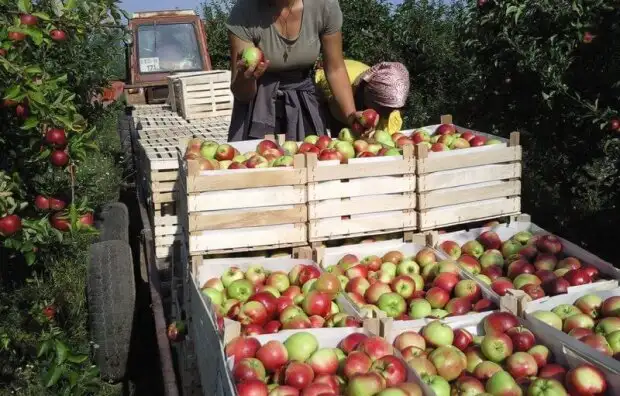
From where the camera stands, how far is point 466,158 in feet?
11.9

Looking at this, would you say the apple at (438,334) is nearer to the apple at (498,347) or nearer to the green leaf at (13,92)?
the apple at (498,347)

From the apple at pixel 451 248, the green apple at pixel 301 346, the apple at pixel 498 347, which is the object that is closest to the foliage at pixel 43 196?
the green apple at pixel 301 346

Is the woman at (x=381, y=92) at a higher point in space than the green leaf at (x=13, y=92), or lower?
lower

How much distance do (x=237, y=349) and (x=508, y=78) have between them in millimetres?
3258

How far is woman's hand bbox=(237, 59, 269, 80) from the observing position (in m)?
3.75

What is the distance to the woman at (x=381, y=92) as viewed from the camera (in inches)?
180

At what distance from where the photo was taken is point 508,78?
498 centimetres

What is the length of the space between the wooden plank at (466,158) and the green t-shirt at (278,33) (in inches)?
39.3

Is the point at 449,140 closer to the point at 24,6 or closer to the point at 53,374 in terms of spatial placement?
the point at 24,6

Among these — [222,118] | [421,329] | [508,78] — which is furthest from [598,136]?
[222,118]

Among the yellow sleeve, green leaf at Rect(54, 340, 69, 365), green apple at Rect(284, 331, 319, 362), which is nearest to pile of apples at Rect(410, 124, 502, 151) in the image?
the yellow sleeve

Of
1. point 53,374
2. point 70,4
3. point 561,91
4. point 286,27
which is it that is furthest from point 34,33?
point 561,91

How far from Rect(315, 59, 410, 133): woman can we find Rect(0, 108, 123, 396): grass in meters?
1.52

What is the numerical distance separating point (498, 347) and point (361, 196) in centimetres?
118
